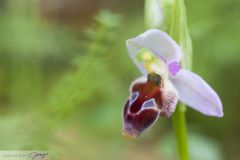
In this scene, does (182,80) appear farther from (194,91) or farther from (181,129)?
(181,129)

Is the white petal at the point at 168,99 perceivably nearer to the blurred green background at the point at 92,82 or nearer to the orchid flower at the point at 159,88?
the orchid flower at the point at 159,88

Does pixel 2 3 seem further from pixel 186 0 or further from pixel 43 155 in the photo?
pixel 43 155

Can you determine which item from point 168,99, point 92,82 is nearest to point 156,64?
point 168,99

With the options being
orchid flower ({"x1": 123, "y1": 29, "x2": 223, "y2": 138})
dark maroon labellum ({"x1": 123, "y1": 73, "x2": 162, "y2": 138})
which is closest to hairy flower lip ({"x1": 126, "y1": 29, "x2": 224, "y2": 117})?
orchid flower ({"x1": 123, "y1": 29, "x2": 223, "y2": 138})

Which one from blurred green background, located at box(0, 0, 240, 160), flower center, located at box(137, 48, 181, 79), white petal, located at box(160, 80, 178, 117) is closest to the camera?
white petal, located at box(160, 80, 178, 117)

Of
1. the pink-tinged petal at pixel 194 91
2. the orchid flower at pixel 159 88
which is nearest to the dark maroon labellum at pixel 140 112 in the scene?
the orchid flower at pixel 159 88

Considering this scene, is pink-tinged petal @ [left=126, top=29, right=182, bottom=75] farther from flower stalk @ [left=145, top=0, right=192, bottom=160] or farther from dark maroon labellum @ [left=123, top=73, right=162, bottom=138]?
dark maroon labellum @ [left=123, top=73, right=162, bottom=138]
